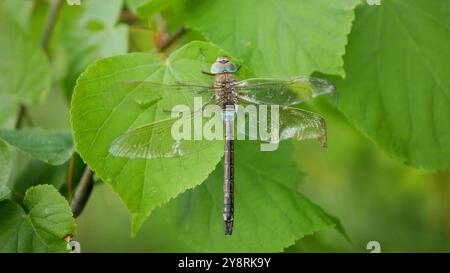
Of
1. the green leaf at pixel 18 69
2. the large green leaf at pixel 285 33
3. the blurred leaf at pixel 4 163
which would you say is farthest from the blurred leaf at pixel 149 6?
the green leaf at pixel 18 69

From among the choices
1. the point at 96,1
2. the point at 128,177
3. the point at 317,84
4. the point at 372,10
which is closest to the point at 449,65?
the point at 372,10

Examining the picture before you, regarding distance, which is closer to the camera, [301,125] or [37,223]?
[37,223]

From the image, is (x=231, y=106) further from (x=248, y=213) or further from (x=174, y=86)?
(x=248, y=213)

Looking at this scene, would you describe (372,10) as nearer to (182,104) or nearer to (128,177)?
(182,104)

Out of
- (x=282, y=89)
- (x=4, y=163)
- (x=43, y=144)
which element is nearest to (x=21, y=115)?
(x=43, y=144)

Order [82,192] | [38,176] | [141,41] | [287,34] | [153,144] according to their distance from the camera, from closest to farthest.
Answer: [153,144], [287,34], [82,192], [38,176], [141,41]

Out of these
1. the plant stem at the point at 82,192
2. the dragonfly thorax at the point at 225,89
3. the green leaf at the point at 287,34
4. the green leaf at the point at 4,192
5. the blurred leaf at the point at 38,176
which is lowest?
the green leaf at the point at 4,192

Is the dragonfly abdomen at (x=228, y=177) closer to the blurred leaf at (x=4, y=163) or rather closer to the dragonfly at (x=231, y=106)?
the dragonfly at (x=231, y=106)
